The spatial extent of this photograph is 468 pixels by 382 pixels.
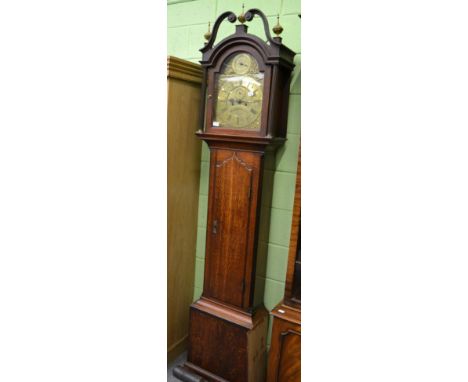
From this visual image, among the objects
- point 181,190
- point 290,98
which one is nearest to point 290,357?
point 181,190

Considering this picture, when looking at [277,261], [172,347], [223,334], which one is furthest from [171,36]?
[172,347]

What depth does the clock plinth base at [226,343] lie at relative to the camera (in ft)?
5.35

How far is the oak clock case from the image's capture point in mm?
1437

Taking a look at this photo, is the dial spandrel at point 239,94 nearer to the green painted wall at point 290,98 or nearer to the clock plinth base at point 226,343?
the green painted wall at point 290,98

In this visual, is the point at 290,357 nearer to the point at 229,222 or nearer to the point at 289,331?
the point at 289,331

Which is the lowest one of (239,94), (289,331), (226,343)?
(226,343)

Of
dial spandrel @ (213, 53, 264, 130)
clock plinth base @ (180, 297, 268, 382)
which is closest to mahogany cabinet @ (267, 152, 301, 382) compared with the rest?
clock plinth base @ (180, 297, 268, 382)

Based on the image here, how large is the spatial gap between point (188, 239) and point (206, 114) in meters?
0.72

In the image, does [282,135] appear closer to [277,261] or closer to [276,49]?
[276,49]

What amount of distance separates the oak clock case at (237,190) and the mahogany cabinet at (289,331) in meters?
0.15

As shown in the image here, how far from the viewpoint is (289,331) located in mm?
1475

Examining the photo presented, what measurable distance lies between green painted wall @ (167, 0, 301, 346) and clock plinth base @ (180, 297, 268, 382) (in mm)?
218

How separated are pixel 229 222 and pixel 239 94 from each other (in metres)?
0.57

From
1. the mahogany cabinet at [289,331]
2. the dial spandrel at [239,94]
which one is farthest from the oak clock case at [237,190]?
the mahogany cabinet at [289,331]
